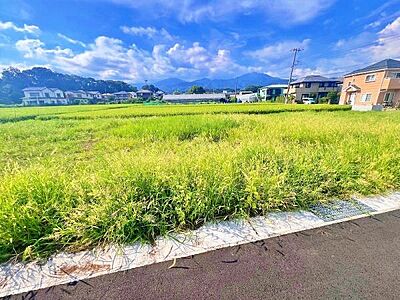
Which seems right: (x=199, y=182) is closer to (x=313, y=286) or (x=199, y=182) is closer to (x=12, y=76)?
(x=313, y=286)

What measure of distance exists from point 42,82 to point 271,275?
12230cm

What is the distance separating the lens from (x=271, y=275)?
1830mm

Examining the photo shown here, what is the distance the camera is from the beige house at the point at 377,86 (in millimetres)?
28828

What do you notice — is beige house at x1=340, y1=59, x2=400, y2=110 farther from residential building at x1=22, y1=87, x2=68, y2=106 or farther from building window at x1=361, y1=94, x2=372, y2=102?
residential building at x1=22, y1=87, x2=68, y2=106

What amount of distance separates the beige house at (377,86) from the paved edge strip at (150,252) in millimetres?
31789

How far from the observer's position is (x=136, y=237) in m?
2.32

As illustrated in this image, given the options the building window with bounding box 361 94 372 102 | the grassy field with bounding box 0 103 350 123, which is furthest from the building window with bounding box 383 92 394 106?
the grassy field with bounding box 0 103 350 123

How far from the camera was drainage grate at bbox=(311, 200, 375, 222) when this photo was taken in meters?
2.77

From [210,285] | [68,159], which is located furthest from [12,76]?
[210,285]

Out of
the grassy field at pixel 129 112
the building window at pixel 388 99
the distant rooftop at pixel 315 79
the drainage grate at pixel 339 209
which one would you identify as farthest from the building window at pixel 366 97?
the drainage grate at pixel 339 209

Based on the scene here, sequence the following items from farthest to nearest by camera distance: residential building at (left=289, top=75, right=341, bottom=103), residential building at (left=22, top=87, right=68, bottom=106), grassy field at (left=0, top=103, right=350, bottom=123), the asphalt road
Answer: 1. residential building at (left=22, top=87, right=68, bottom=106)
2. residential building at (left=289, top=75, right=341, bottom=103)
3. grassy field at (left=0, top=103, right=350, bottom=123)
4. the asphalt road

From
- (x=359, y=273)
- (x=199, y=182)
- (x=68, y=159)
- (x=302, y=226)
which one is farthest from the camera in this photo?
(x=68, y=159)

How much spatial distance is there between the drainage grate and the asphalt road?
47 cm

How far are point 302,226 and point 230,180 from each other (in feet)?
3.56
